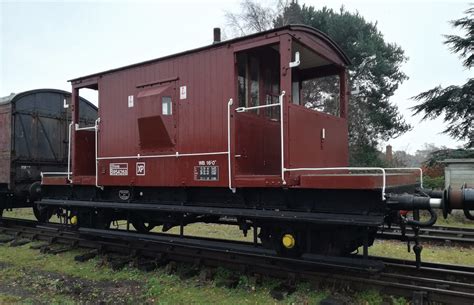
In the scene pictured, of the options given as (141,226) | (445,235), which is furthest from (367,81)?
(141,226)

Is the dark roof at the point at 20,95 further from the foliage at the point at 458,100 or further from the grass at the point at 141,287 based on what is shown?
the foliage at the point at 458,100

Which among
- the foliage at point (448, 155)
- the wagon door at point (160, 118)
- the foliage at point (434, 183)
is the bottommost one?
the foliage at point (434, 183)

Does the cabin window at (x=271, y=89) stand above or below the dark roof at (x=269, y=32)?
below

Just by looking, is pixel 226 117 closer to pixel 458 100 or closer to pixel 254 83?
pixel 254 83

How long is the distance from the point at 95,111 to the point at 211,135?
778 centimetres

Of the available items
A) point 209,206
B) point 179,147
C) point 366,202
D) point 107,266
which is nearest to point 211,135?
point 179,147

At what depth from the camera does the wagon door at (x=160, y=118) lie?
23.1 feet

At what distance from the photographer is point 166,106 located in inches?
279

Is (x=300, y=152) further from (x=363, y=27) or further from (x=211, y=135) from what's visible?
(x=363, y=27)

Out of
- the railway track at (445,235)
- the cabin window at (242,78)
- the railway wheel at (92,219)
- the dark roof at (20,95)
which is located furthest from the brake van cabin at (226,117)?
the dark roof at (20,95)

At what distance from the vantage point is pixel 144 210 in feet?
24.4

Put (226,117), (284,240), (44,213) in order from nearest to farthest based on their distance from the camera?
(284,240) < (226,117) < (44,213)

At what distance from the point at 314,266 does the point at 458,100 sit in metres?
17.0

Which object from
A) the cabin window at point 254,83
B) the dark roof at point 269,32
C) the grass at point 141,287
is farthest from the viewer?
the cabin window at point 254,83
